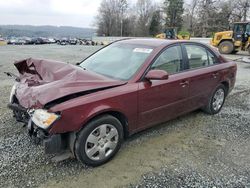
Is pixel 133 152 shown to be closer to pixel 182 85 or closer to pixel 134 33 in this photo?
pixel 182 85

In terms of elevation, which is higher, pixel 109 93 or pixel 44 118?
pixel 109 93

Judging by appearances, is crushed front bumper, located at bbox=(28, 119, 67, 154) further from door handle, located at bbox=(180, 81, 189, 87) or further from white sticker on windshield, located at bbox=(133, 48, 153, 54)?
door handle, located at bbox=(180, 81, 189, 87)

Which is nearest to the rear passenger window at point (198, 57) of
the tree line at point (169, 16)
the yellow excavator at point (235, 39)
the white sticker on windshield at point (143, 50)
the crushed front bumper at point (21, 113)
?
the white sticker on windshield at point (143, 50)

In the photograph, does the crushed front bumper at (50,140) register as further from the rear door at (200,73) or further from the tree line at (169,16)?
the tree line at (169,16)

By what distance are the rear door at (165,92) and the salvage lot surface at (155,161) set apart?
1.25 feet

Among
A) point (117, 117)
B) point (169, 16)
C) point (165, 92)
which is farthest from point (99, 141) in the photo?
point (169, 16)

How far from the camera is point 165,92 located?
3588 mm

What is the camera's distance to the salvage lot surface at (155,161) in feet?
9.15

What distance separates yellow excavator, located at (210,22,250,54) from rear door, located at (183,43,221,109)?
1453 cm

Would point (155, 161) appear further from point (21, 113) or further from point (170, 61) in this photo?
point (21, 113)

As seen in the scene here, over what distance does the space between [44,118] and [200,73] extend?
2725 millimetres

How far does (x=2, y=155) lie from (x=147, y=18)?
220 ft

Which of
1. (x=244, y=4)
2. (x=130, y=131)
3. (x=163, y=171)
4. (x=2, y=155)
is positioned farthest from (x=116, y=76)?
(x=244, y=4)

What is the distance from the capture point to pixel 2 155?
10.5 feet
